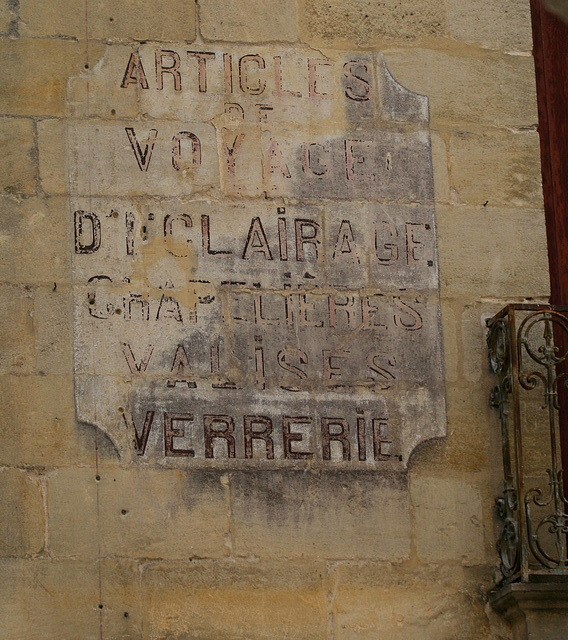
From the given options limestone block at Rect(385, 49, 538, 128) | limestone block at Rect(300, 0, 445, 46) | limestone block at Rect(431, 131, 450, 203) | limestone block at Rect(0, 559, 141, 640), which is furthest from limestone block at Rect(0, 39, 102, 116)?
limestone block at Rect(0, 559, 141, 640)

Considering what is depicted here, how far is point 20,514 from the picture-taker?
18.9ft

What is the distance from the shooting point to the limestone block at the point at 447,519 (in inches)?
237

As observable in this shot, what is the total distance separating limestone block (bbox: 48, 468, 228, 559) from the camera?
19.0 ft

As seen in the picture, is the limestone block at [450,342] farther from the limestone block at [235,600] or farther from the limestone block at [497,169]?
the limestone block at [235,600]

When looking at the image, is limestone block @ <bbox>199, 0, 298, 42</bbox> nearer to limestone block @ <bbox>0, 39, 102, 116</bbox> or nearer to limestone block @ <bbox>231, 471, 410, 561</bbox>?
limestone block @ <bbox>0, 39, 102, 116</bbox>

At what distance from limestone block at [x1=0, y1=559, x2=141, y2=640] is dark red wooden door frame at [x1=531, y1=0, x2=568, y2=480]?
6.64ft

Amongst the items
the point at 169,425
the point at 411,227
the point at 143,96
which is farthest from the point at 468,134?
the point at 169,425

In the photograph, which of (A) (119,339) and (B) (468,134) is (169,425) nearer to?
(A) (119,339)

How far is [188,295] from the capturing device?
6.10 meters

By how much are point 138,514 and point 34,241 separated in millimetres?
1104

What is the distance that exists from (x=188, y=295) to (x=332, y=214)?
659mm

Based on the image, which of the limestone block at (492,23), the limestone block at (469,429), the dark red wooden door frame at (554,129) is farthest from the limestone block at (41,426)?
the limestone block at (492,23)

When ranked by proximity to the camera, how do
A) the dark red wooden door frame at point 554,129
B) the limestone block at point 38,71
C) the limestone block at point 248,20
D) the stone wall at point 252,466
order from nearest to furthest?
the stone wall at point 252,466, the limestone block at point 38,71, the limestone block at point 248,20, the dark red wooden door frame at point 554,129

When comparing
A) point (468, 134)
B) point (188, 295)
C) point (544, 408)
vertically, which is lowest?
point (544, 408)
